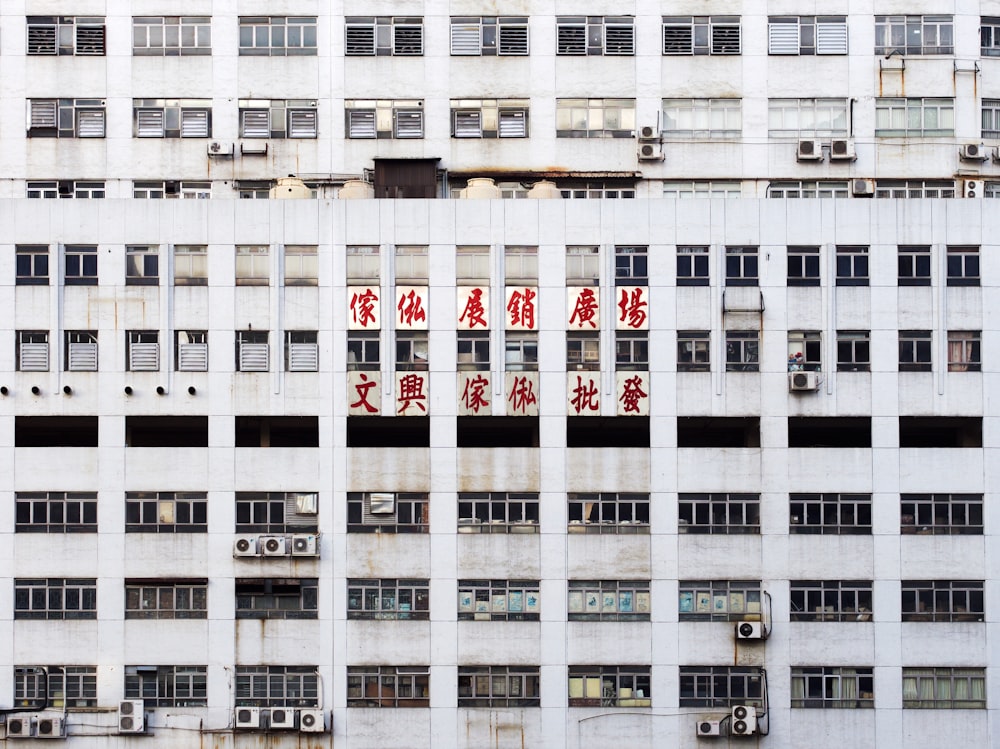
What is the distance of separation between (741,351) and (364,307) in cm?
876

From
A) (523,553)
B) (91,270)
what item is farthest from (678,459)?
(91,270)

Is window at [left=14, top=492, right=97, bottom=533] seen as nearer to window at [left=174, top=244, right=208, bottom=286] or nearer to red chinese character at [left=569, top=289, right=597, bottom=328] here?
window at [left=174, top=244, right=208, bottom=286]

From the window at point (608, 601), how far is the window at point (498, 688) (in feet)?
5.71

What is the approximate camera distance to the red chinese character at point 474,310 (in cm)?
2928

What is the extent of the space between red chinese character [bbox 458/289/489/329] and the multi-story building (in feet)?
0.31

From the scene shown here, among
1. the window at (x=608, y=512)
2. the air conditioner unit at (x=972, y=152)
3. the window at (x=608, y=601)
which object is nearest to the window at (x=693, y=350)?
the window at (x=608, y=512)

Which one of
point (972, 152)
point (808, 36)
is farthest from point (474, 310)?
point (972, 152)

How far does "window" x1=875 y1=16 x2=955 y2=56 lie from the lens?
104 feet

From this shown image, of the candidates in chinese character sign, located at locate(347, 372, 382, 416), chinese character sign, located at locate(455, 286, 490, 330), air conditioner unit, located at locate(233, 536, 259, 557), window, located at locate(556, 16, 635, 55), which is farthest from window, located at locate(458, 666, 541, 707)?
window, located at locate(556, 16, 635, 55)

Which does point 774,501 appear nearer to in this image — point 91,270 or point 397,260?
point 397,260

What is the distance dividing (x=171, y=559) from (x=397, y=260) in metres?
8.54

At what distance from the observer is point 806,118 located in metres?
31.7

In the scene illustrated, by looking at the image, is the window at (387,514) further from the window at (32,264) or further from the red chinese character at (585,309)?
the window at (32,264)

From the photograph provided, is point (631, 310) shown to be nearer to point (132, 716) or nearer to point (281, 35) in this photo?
→ point (281, 35)
